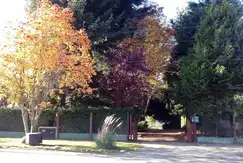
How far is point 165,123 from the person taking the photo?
37312 mm

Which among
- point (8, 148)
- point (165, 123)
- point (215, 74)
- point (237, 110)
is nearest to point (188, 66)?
point (215, 74)

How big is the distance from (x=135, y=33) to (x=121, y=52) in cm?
227

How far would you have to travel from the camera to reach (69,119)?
2197 cm

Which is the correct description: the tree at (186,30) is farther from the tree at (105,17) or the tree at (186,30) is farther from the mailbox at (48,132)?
the mailbox at (48,132)

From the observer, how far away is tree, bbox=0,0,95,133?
15852 mm

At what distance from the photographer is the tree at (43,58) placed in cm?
1585

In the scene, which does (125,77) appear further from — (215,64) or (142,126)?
(142,126)

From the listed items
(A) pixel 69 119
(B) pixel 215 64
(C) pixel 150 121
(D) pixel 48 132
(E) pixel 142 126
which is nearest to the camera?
(B) pixel 215 64

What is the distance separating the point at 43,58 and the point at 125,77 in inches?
299

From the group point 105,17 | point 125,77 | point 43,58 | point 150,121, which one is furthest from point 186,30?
point 150,121

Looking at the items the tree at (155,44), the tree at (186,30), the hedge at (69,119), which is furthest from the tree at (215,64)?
the hedge at (69,119)

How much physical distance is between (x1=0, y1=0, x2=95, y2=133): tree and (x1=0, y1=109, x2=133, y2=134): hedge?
472 centimetres

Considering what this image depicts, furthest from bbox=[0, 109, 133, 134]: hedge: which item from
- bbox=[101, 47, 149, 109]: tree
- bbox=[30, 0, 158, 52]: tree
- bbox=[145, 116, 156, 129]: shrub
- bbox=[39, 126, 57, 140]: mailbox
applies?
bbox=[145, 116, 156, 129]: shrub

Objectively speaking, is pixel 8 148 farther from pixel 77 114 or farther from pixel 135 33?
pixel 135 33
